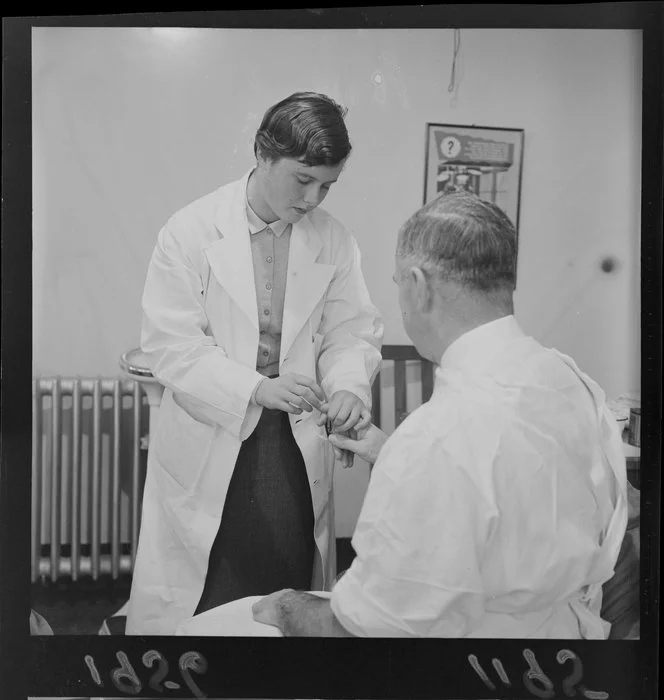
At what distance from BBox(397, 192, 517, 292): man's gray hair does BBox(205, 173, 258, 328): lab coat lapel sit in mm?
373

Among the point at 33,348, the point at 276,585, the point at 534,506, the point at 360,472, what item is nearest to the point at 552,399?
the point at 534,506

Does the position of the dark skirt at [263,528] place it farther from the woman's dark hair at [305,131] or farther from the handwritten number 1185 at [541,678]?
the woman's dark hair at [305,131]

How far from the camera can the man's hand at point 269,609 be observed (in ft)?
6.62

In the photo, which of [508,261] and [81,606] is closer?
[508,261]

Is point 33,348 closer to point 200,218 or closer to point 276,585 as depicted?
point 200,218

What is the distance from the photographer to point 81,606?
2.08m

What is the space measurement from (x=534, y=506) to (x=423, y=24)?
46.5 inches

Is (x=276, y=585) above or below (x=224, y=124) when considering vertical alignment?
below

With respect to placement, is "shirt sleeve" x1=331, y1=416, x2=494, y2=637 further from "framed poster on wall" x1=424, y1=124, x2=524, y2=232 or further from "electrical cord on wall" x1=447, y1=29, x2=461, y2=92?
"electrical cord on wall" x1=447, y1=29, x2=461, y2=92

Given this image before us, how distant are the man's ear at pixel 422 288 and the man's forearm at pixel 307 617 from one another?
2.44 feet

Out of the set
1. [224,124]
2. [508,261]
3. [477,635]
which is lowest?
[477,635]

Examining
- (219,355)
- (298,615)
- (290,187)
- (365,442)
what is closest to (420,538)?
(365,442)

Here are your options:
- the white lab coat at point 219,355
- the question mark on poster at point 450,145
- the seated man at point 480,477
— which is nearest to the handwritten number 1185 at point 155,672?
the white lab coat at point 219,355

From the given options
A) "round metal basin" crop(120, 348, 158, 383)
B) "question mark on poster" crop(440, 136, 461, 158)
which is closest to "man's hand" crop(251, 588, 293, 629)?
"round metal basin" crop(120, 348, 158, 383)
